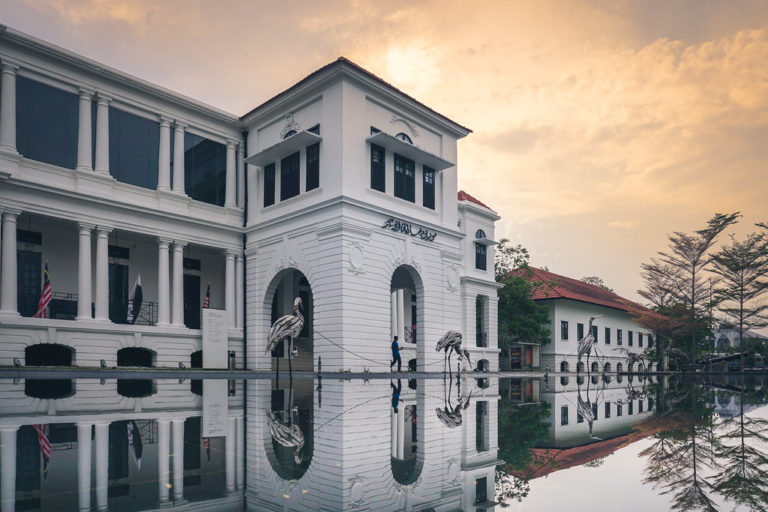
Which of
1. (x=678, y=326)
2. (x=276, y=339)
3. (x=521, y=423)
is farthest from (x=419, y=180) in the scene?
(x=678, y=326)

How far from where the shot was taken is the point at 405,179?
27250mm

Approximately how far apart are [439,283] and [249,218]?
34.0ft

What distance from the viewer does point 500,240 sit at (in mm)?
45500

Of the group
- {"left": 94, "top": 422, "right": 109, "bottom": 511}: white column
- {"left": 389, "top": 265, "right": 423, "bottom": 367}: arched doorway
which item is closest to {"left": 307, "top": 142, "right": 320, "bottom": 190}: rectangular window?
{"left": 389, "top": 265, "right": 423, "bottom": 367}: arched doorway

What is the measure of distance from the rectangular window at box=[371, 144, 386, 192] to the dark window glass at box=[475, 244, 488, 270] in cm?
1532

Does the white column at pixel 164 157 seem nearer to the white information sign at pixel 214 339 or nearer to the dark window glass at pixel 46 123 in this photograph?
the dark window glass at pixel 46 123

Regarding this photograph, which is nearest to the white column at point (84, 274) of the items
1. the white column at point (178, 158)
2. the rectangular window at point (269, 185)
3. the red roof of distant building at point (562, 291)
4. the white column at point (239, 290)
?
the white column at point (178, 158)

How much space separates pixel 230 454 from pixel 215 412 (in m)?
3.99

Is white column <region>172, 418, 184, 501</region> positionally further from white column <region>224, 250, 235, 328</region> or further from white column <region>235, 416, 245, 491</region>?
white column <region>224, 250, 235, 328</region>

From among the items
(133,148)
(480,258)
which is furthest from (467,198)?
(133,148)

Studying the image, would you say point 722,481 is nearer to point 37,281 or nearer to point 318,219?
point 318,219

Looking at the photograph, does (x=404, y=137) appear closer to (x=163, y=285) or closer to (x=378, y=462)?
(x=163, y=285)

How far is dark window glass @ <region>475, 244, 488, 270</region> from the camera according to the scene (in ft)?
129

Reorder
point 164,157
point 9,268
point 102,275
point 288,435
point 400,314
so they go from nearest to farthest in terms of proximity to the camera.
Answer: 1. point 288,435
2. point 9,268
3. point 102,275
4. point 164,157
5. point 400,314
